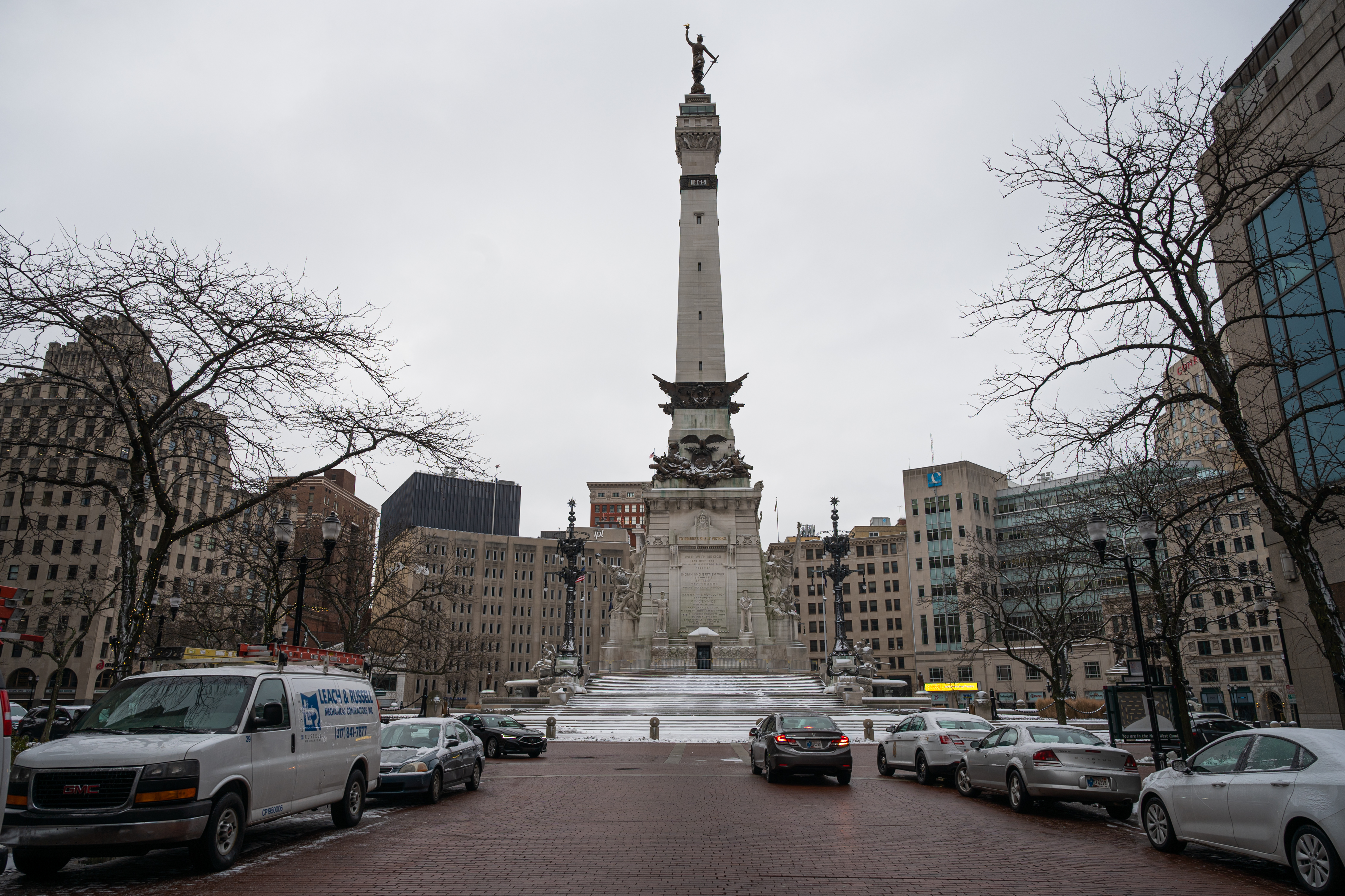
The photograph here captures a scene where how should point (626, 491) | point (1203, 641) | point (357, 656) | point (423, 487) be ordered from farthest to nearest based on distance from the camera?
1. point (626, 491)
2. point (423, 487)
3. point (1203, 641)
4. point (357, 656)

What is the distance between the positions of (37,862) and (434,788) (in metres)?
6.73

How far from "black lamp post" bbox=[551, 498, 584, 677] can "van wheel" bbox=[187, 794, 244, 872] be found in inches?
1377

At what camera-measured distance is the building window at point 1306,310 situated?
2066 cm

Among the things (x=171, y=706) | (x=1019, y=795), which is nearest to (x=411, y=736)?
(x=171, y=706)

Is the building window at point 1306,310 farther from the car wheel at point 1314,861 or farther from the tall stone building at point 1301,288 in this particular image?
the car wheel at point 1314,861

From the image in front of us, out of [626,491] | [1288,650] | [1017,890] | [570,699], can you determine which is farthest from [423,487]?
[1017,890]

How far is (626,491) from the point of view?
18212 cm

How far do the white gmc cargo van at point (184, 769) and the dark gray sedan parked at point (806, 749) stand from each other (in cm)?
833

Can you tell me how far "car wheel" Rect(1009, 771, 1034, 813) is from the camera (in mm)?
13289

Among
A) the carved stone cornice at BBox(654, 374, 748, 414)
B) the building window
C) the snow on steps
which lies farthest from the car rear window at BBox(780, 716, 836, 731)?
the carved stone cornice at BBox(654, 374, 748, 414)

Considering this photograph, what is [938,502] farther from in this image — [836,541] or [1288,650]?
[1288,650]

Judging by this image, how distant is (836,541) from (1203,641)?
44563 mm

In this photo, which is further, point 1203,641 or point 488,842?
point 1203,641

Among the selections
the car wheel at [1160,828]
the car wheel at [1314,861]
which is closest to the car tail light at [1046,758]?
the car wheel at [1160,828]
